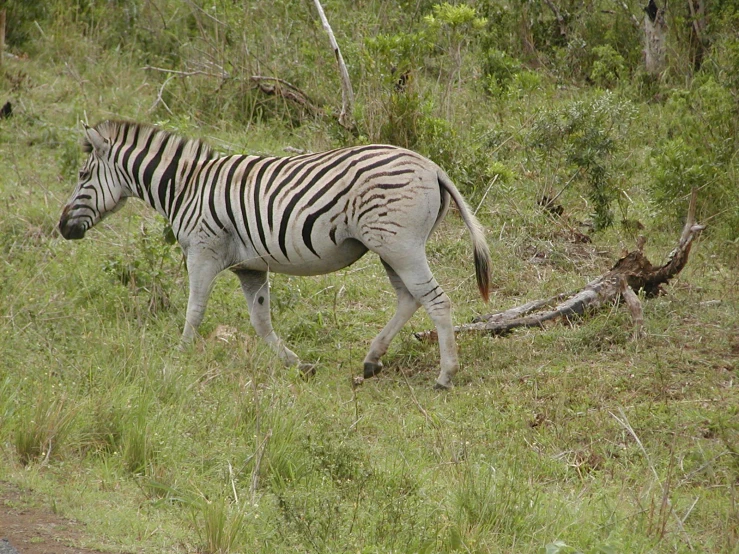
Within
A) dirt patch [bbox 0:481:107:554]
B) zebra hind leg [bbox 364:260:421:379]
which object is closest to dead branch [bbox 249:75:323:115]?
zebra hind leg [bbox 364:260:421:379]

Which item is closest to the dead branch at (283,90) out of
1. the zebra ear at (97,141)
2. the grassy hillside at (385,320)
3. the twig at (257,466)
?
the grassy hillside at (385,320)

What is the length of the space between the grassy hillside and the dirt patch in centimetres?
8

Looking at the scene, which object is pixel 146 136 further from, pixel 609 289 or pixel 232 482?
pixel 232 482

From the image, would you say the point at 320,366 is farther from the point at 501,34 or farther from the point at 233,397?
the point at 501,34

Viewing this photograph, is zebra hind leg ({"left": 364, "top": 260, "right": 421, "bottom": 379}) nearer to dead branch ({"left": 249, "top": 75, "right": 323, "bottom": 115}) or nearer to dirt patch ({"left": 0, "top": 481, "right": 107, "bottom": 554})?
dirt patch ({"left": 0, "top": 481, "right": 107, "bottom": 554})

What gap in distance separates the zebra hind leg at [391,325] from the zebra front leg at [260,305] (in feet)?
1.51

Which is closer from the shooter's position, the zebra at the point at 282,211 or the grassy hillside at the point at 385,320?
the grassy hillside at the point at 385,320

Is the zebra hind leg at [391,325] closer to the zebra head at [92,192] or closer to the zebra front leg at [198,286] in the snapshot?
the zebra front leg at [198,286]

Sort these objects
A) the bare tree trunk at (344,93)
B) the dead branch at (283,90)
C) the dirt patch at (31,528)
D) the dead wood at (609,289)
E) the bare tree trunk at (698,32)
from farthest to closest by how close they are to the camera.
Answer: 1. the bare tree trunk at (698,32)
2. the dead branch at (283,90)
3. the bare tree trunk at (344,93)
4. the dead wood at (609,289)
5. the dirt patch at (31,528)

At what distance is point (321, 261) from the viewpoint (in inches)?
272

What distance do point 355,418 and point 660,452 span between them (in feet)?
5.66

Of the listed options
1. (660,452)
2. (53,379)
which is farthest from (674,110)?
(53,379)

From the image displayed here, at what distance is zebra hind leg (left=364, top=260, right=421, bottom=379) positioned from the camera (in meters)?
6.95

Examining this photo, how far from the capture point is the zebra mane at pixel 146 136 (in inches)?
293
